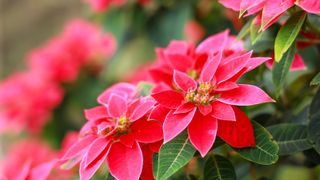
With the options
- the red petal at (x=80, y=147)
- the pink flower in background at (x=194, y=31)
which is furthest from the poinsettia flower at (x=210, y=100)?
the pink flower in background at (x=194, y=31)

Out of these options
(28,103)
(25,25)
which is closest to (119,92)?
(28,103)

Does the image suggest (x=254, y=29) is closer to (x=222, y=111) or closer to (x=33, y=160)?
(x=222, y=111)

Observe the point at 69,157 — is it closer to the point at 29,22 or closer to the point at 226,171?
the point at 226,171

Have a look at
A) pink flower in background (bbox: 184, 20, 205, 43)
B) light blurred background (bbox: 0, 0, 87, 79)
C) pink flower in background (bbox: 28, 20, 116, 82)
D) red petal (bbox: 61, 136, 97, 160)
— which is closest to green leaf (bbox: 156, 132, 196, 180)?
red petal (bbox: 61, 136, 97, 160)

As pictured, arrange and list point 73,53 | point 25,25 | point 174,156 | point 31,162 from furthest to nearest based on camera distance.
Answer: point 25,25 < point 73,53 < point 31,162 < point 174,156

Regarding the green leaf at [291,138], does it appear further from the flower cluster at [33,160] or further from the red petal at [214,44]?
the flower cluster at [33,160]

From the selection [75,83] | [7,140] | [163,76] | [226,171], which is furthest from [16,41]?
[226,171]
